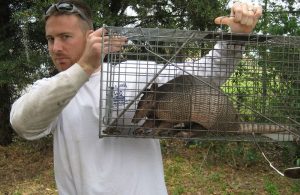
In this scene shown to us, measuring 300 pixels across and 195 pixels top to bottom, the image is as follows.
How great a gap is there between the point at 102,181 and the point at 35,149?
6.25m

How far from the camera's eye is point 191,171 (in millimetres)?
6973

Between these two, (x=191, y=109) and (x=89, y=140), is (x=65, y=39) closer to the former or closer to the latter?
(x=89, y=140)

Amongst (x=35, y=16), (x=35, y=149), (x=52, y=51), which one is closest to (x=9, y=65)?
(x=35, y=16)

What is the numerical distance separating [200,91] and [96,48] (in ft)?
1.48

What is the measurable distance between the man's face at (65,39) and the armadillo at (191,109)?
18.6 inches

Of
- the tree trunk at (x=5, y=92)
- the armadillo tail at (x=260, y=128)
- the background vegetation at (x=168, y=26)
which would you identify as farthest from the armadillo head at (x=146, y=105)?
the tree trunk at (x=5, y=92)

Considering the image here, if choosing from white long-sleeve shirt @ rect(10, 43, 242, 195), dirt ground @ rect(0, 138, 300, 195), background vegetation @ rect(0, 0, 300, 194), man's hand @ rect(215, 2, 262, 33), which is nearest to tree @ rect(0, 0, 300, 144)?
background vegetation @ rect(0, 0, 300, 194)

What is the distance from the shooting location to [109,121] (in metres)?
1.82

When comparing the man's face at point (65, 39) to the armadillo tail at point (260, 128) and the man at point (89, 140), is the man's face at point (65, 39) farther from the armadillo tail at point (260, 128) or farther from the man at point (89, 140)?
the armadillo tail at point (260, 128)

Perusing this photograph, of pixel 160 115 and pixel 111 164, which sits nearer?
pixel 160 115

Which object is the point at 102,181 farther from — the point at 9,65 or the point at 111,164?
the point at 9,65

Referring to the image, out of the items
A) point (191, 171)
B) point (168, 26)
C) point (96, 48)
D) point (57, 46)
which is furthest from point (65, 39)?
point (191, 171)

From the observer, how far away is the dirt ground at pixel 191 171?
6391 millimetres

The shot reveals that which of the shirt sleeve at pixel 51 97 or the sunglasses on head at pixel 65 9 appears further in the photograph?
the sunglasses on head at pixel 65 9
